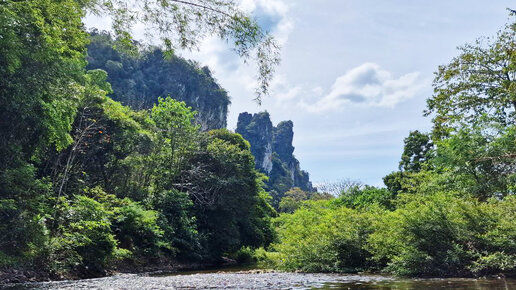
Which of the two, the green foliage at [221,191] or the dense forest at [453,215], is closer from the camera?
the dense forest at [453,215]

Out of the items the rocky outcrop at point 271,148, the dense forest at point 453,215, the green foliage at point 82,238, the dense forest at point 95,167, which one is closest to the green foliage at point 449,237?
the dense forest at point 453,215

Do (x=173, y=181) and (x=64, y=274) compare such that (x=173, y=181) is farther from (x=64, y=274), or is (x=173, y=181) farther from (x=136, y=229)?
(x=64, y=274)

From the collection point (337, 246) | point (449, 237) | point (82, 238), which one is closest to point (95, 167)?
point (82, 238)

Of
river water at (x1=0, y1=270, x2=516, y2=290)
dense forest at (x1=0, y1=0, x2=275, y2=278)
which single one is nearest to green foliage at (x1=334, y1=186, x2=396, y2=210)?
dense forest at (x1=0, y1=0, x2=275, y2=278)

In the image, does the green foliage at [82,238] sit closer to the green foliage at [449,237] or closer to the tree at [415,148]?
the green foliage at [449,237]

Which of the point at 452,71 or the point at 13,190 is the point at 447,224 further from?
the point at 13,190

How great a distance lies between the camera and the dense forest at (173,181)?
1044 cm

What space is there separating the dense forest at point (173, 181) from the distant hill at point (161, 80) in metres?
43.5

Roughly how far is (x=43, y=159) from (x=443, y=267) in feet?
60.3

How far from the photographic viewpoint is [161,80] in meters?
88.9

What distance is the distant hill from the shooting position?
72750 millimetres

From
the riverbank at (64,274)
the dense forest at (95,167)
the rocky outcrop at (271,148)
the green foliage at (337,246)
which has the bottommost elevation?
the riverbank at (64,274)

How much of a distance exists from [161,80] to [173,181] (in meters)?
66.4

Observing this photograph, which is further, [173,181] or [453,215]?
[173,181]
